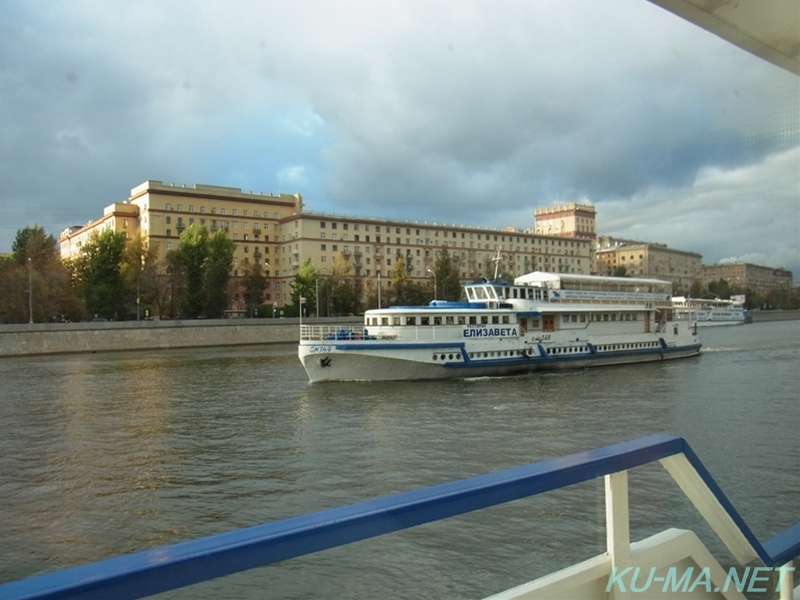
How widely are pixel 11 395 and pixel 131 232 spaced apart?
5927 centimetres

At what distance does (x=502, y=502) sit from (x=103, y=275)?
68.4m

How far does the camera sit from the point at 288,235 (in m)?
82.9

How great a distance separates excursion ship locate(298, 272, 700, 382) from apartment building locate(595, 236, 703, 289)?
79.4ft

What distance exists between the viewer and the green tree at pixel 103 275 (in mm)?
61062

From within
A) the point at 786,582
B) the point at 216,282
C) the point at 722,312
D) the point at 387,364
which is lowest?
the point at 387,364

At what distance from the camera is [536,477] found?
5.88ft

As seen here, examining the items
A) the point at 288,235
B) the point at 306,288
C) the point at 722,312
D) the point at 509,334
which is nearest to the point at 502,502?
the point at 509,334

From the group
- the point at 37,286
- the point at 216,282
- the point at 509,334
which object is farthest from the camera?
the point at 216,282

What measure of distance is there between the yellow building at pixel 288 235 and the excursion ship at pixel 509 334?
3826 cm

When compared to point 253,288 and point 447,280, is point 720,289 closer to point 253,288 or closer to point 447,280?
point 447,280

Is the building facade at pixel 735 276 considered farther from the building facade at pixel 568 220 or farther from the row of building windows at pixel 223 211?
the row of building windows at pixel 223 211

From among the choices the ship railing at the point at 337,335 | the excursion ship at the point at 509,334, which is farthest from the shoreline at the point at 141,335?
the ship railing at the point at 337,335

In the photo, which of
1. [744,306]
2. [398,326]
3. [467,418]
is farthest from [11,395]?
[744,306]

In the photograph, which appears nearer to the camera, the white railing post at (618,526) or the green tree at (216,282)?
the white railing post at (618,526)
